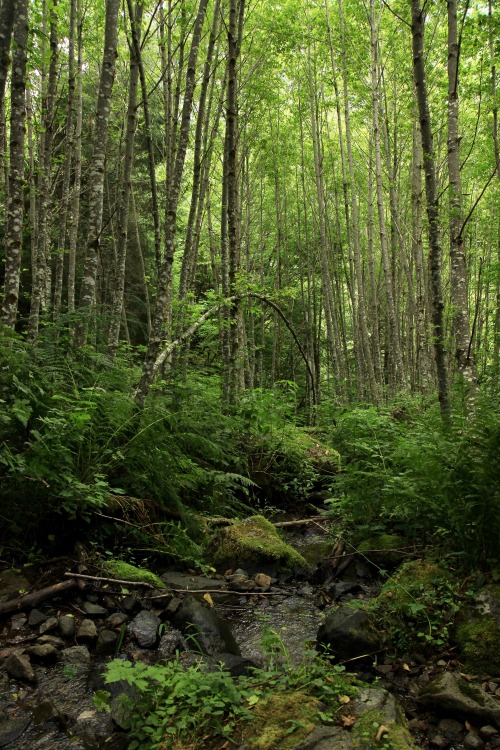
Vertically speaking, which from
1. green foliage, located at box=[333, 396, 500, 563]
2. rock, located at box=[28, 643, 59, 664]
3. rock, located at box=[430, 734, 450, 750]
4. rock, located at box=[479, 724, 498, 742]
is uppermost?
green foliage, located at box=[333, 396, 500, 563]

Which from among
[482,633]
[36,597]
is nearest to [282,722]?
[482,633]

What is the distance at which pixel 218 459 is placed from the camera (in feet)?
19.9

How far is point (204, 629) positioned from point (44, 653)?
107cm

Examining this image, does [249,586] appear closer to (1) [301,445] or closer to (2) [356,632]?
(2) [356,632]

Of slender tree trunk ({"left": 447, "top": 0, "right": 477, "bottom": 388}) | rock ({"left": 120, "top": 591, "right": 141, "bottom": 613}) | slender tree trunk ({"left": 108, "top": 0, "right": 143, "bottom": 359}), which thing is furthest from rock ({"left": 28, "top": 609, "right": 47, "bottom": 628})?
slender tree trunk ({"left": 447, "top": 0, "right": 477, "bottom": 388})

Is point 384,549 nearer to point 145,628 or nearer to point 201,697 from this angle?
point 145,628

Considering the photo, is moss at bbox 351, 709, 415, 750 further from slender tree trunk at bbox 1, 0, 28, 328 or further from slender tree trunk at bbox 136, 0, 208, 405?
slender tree trunk at bbox 1, 0, 28, 328

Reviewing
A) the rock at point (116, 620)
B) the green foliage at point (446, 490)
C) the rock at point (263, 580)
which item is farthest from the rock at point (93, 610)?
the green foliage at point (446, 490)

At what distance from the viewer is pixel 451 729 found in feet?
8.60

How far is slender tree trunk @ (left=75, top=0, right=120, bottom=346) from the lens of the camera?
19.7 ft

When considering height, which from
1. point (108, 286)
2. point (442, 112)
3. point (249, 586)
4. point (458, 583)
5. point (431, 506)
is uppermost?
point (442, 112)

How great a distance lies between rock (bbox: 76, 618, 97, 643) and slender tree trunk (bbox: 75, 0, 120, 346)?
351 centimetres

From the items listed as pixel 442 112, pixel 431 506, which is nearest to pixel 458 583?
pixel 431 506

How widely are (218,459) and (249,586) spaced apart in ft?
5.86
